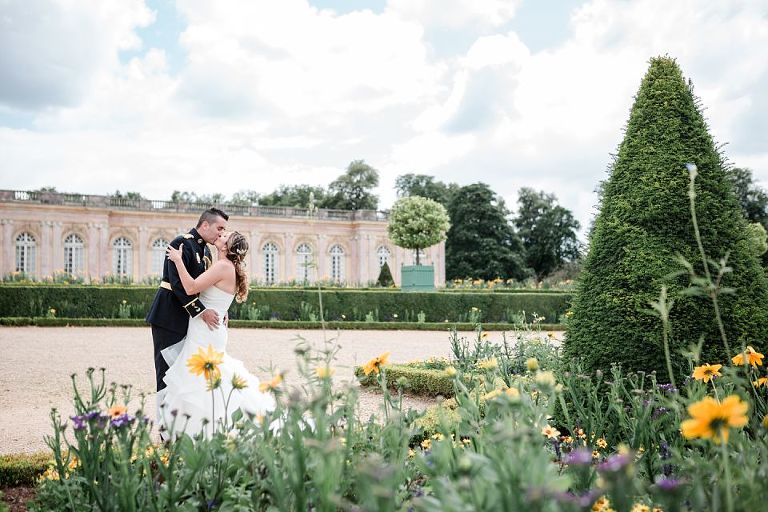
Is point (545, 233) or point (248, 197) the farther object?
point (248, 197)

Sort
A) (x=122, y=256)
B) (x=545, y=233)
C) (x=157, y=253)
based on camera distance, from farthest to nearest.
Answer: (x=545, y=233)
(x=157, y=253)
(x=122, y=256)

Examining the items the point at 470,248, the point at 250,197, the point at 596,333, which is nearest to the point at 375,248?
the point at 470,248

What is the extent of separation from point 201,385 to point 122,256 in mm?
26523

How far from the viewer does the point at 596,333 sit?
3268 millimetres

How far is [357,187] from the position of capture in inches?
1550

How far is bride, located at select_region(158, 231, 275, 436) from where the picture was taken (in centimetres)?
330

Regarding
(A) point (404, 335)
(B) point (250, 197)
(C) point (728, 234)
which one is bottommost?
(A) point (404, 335)

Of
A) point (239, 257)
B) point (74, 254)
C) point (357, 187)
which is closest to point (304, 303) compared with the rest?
point (239, 257)

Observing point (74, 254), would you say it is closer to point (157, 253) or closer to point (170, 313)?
point (157, 253)

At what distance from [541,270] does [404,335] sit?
25.3 m

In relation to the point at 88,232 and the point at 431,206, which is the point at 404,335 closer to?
the point at 431,206

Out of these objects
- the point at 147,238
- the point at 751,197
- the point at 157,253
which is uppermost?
the point at 751,197

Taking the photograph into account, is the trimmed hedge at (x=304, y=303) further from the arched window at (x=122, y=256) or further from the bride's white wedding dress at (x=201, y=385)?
the arched window at (x=122, y=256)

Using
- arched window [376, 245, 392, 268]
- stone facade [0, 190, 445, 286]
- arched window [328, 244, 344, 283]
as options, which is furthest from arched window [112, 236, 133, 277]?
arched window [376, 245, 392, 268]
